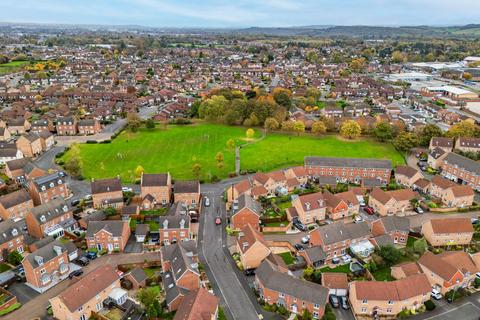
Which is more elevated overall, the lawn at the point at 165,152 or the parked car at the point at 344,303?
the lawn at the point at 165,152

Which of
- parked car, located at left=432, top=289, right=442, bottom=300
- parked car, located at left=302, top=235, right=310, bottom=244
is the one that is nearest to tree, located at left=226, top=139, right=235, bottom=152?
parked car, located at left=302, top=235, right=310, bottom=244

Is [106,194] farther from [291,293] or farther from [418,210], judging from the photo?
[418,210]

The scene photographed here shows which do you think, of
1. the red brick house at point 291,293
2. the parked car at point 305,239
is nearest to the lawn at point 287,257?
the parked car at point 305,239

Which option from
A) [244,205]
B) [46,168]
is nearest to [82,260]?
[244,205]

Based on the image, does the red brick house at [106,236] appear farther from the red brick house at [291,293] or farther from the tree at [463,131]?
the tree at [463,131]

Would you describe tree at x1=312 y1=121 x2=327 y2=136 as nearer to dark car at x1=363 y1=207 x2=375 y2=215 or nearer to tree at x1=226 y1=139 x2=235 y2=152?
tree at x1=226 y1=139 x2=235 y2=152

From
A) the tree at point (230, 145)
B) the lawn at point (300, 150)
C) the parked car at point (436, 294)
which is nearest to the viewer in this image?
the parked car at point (436, 294)
